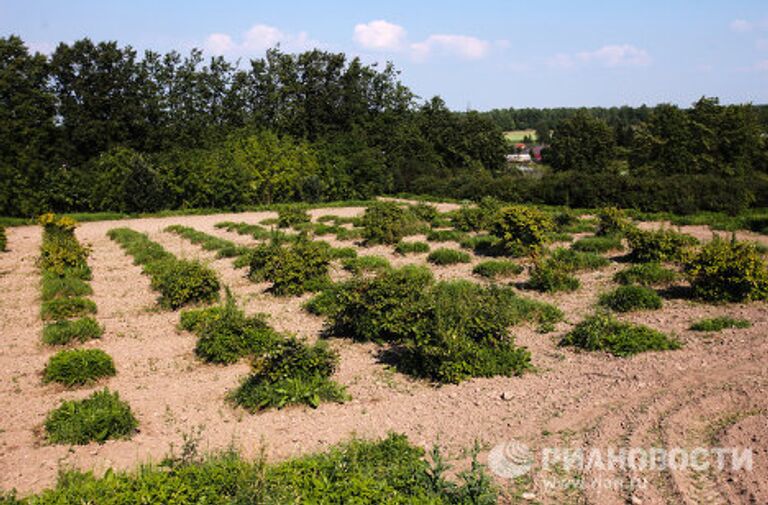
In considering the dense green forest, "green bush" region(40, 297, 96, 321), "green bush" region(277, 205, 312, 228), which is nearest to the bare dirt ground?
"green bush" region(40, 297, 96, 321)

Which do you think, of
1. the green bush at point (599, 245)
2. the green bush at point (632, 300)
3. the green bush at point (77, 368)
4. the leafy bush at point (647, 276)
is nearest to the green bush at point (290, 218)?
the green bush at point (599, 245)

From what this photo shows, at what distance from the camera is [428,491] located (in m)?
4.17

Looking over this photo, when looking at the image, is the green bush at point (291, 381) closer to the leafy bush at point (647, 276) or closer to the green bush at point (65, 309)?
the green bush at point (65, 309)

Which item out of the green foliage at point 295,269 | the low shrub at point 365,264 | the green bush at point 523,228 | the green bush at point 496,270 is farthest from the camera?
the green bush at point 523,228

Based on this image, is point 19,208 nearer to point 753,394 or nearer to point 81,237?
point 81,237

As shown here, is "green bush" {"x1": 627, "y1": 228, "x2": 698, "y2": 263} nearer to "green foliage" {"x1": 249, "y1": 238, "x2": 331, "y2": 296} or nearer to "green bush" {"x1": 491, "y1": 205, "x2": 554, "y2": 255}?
"green bush" {"x1": 491, "y1": 205, "x2": 554, "y2": 255}

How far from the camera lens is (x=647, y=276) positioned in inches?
407

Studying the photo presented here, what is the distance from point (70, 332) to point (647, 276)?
9513 millimetres

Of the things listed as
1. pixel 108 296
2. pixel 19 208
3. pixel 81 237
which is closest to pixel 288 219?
pixel 81 237

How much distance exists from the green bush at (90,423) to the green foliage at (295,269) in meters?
5.09

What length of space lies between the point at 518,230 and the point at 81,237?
49.2 ft

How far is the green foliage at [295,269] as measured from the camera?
10.8 metres

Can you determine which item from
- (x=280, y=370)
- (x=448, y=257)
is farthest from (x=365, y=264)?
(x=280, y=370)

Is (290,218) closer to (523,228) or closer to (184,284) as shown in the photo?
(523,228)
